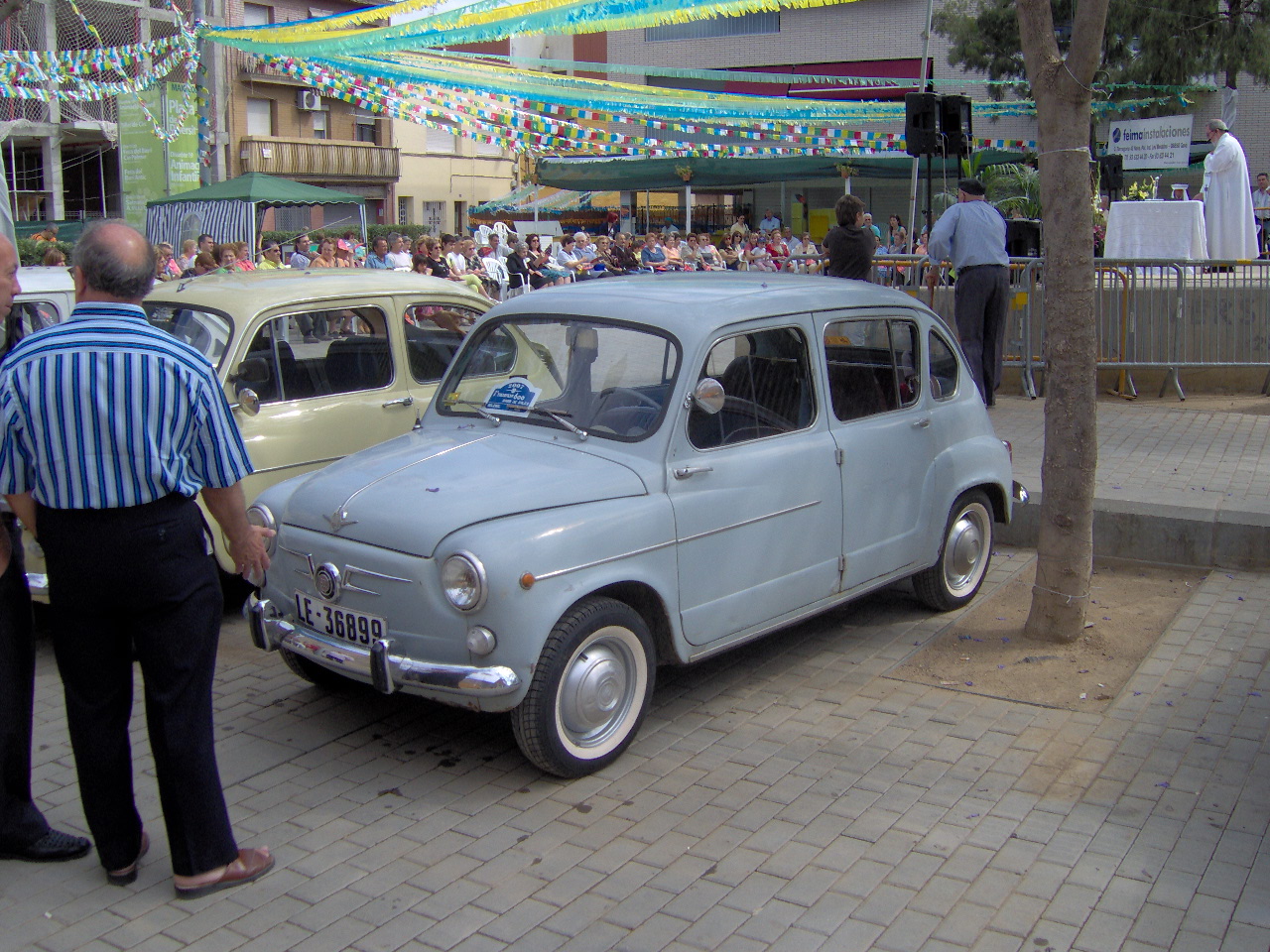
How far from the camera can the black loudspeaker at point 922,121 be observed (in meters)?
13.1

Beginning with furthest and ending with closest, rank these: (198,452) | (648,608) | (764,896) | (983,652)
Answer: (983,652) → (648,608) → (764,896) → (198,452)

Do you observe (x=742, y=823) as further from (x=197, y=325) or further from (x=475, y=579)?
(x=197, y=325)

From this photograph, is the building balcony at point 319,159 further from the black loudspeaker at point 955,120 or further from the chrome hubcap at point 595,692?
the chrome hubcap at point 595,692

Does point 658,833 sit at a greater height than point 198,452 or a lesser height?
lesser

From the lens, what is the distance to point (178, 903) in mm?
3602

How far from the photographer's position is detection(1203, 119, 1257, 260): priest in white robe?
43.1ft

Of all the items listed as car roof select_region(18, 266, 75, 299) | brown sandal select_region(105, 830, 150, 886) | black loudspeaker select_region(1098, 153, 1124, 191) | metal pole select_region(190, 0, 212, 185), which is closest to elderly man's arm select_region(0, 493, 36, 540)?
brown sandal select_region(105, 830, 150, 886)

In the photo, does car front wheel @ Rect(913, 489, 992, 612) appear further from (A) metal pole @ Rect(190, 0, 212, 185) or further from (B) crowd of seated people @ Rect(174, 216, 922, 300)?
(A) metal pole @ Rect(190, 0, 212, 185)

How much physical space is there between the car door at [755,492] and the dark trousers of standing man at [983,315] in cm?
538

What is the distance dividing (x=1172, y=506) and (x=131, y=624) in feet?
19.2

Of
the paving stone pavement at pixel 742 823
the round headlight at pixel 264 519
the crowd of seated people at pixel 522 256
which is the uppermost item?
the crowd of seated people at pixel 522 256

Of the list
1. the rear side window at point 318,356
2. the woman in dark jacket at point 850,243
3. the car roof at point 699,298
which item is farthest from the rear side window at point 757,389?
the woman in dark jacket at point 850,243

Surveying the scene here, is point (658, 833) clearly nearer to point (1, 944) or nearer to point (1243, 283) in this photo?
point (1, 944)

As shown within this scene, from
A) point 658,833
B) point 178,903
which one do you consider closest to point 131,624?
point 178,903
